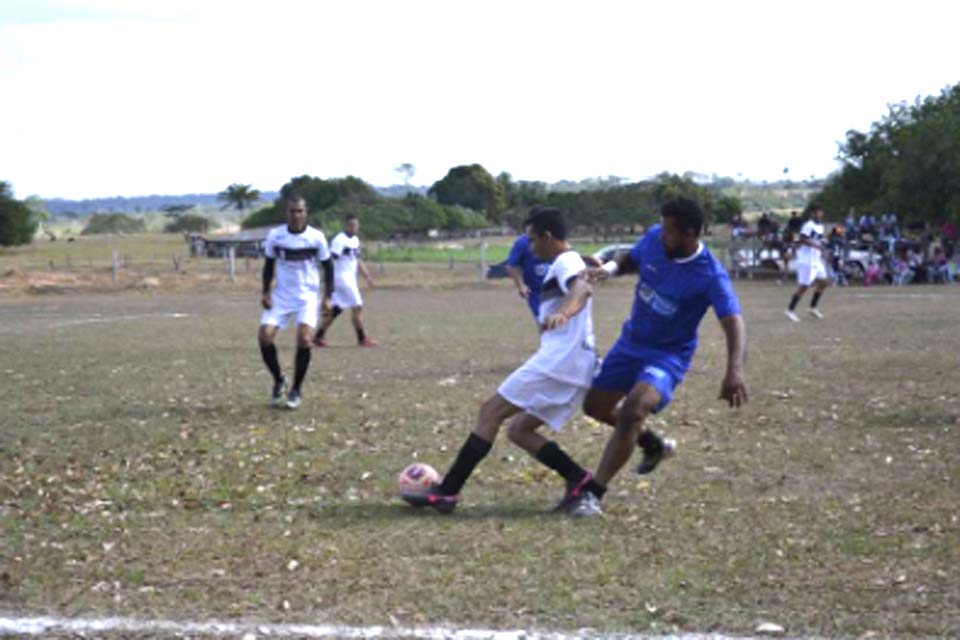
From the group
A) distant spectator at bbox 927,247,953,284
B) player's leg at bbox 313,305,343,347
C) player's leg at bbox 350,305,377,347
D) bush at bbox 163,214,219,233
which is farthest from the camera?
bush at bbox 163,214,219,233

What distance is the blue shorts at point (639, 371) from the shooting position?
24.4 feet

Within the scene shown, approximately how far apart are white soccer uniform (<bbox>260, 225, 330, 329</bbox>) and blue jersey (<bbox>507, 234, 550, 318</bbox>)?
2.07 metres

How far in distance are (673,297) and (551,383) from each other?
36.2 inches

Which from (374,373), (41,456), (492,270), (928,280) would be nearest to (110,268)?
(492,270)

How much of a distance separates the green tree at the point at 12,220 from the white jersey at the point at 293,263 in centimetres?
6429

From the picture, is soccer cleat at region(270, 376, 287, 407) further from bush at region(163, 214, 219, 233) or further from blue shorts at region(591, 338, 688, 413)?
bush at region(163, 214, 219, 233)

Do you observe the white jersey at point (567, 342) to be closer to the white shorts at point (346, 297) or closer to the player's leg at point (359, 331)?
the player's leg at point (359, 331)

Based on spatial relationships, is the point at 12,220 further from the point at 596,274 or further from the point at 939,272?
the point at 596,274

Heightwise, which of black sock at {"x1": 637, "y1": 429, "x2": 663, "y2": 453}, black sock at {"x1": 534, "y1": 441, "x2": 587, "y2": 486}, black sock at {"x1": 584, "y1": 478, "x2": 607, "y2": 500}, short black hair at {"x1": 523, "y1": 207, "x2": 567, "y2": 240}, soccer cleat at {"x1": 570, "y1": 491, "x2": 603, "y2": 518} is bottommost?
soccer cleat at {"x1": 570, "y1": 491, "x2": 603, "y2": 518}

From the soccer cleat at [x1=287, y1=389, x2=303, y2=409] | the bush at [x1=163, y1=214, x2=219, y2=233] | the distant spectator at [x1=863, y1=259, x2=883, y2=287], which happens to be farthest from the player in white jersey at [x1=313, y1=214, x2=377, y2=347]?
the bush at [x1=163, y1=214, x2=219, y2=233]

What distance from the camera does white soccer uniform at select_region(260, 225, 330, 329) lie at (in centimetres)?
1262

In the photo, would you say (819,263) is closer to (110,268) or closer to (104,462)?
(104,462)

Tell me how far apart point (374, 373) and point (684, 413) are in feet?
16.7

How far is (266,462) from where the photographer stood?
372 inches
